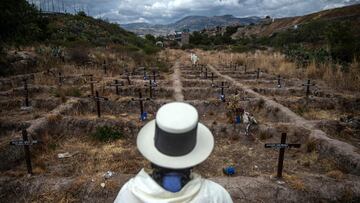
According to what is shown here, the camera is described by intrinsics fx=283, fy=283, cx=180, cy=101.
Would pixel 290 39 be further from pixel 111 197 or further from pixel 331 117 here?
pixel 111 197

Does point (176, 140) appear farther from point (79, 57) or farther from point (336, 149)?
point (79, 57)

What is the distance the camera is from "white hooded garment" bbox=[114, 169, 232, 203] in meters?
1.61

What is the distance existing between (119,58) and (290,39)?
2887cm

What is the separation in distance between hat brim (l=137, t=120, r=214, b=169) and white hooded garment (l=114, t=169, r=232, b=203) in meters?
0.14

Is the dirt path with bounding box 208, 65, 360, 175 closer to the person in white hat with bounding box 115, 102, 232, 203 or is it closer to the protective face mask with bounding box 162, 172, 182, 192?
the person in white hat with bounding box 115, 102, 232, 203

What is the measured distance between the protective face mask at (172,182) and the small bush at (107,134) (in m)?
5.75

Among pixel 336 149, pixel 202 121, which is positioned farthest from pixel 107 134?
pixel 336 149

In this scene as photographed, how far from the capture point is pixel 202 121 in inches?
327

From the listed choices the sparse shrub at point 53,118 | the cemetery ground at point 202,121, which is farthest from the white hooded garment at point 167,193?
the sparse shrub at point 53,118

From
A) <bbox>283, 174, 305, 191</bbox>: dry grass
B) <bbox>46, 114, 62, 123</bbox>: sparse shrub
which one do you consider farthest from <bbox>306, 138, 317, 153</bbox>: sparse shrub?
<bbox>46, 114, 62, 123</bbox>: sparse shrub

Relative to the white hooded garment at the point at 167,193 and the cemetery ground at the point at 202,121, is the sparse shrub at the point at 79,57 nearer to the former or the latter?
the cemetery ground at the point at 202,121

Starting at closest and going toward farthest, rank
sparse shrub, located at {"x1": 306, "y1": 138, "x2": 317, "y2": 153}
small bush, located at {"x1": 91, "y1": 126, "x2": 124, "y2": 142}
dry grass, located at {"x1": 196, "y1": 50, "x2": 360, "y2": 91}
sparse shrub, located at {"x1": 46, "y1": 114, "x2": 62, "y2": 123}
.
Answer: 1. sparse shrub, located at {"x1": 306, "y1": 138, "x2": 317, "y2": 153}
2. small bush, located at {"x1": 91, "y1": 126, "x2": 124, "y2": 142}
3. sparse shrub, located at {"x1": 46, "y1": 114, "x2": 62, "y2": 123}
4. dry grass, located at {"x1": 196, "y1": 50, "x2": 360, "y2": 91}

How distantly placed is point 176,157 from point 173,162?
4 centimetres

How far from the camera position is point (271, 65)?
18.2 metres
